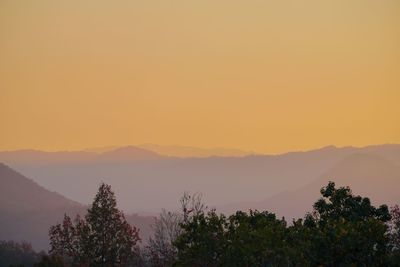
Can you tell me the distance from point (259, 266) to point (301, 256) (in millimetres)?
3515

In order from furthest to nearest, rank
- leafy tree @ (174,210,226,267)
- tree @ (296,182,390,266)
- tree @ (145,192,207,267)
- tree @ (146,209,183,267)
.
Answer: tree @ (146,209,183,267)
tree @ (145,192,207,267)
leafy tree @ (174,210,226,267)
tree @ (296,182,390,266)

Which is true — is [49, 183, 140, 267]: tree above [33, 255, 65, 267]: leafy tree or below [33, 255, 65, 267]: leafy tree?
above

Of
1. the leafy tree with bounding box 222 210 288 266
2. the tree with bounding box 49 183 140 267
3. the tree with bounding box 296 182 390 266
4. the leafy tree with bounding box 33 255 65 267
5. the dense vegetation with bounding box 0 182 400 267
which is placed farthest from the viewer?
the leafy tree with bounding box 33 255 65 267

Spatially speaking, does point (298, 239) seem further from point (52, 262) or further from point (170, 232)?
point (52, 262)

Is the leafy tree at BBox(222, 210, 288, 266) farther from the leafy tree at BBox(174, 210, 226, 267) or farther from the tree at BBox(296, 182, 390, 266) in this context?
the tree at BBox(296, 182, 390, 266)

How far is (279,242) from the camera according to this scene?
50.9m

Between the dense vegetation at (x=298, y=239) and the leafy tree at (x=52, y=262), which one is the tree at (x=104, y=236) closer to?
the leafy tree at (x=52, y=262)

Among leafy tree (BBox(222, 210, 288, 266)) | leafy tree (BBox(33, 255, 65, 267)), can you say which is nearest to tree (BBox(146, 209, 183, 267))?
leafy tree (BBox(33, 255, 65, 267))

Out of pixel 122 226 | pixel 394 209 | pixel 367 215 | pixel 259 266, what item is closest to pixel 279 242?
pixel 259 266

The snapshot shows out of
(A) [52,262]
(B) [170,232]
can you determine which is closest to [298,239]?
(B) [170,232]

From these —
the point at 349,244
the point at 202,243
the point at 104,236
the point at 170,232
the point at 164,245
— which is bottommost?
the point at 349,244

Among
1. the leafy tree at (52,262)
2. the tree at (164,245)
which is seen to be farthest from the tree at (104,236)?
the leafy tree at (52,262)

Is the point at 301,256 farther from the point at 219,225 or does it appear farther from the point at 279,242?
the point at 219,225

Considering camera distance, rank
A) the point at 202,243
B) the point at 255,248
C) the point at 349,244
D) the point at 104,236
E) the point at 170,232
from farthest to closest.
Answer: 1. the point at 170,232
2. the point at 104,236
3. the point at 202,243
4. the point at 255,248
5. the point at 349,244
